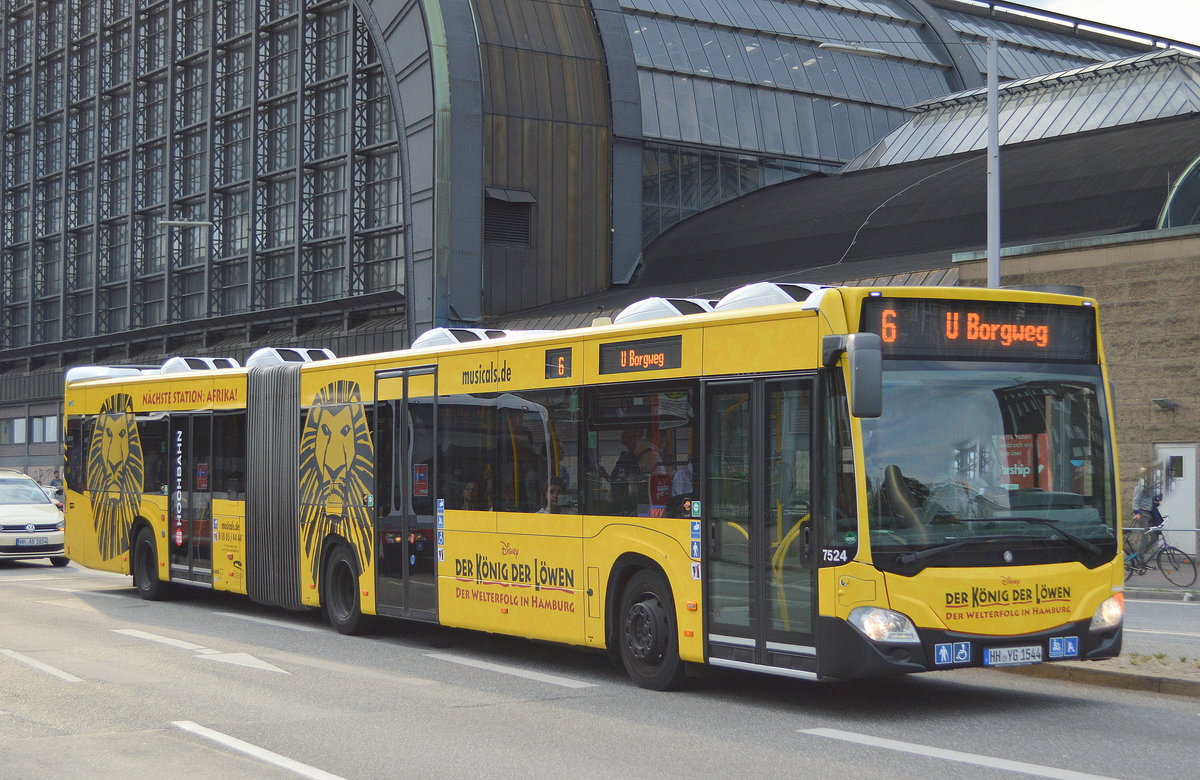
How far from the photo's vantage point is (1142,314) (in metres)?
24.7

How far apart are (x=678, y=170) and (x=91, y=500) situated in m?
24.7

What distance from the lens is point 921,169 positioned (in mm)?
37688

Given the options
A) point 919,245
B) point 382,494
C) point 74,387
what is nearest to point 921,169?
point 919,245

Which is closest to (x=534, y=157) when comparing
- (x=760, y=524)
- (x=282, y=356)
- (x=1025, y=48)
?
(x=282, y=356)

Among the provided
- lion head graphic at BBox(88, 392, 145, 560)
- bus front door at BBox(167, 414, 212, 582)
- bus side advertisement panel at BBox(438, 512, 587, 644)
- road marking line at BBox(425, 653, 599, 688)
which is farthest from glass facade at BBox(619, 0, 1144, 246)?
road marking line at BBox(425, 653, 599, 688)

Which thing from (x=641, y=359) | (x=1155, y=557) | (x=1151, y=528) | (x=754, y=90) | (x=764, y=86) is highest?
(x=764, y=86)

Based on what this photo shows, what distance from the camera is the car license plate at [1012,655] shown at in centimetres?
1032

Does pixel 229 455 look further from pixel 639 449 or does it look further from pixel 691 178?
pixel 691 178

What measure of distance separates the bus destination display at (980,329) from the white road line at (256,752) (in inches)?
186

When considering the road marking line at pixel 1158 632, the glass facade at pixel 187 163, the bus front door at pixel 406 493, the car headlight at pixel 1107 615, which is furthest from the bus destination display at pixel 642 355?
the glass facade at pixel 187 163

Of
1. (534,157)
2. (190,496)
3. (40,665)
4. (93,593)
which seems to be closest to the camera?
(40,665)

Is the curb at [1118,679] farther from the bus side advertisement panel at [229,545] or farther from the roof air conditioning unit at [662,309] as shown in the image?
the bus side advertisement panel at [229,545]

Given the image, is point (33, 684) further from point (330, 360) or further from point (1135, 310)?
point (1135, 310)

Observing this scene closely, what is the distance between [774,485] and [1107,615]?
258cm
